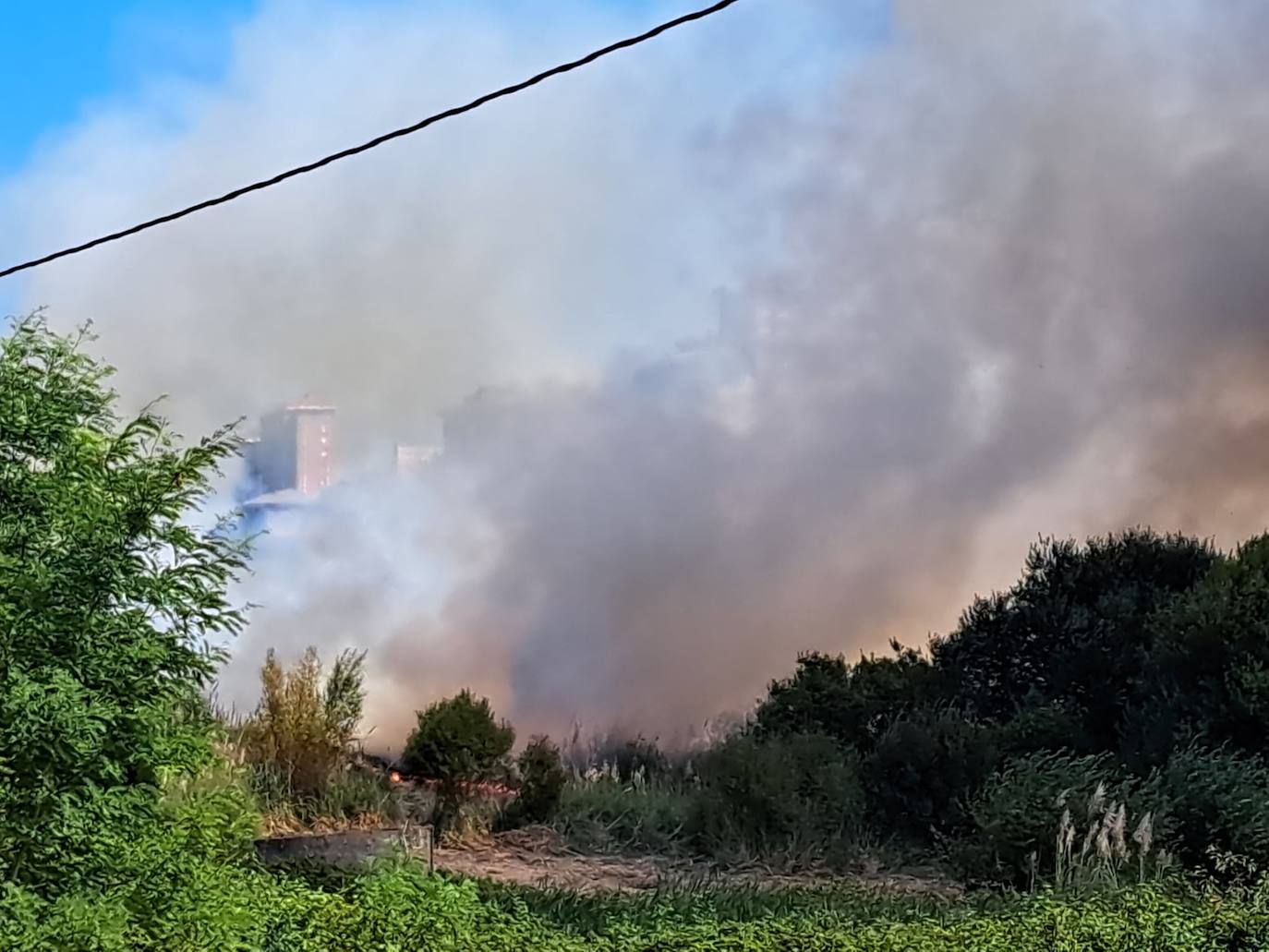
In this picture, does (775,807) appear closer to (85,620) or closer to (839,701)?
(839,701)

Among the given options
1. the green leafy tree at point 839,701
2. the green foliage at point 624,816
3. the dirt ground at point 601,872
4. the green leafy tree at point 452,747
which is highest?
the green leafy tree at point 839,701

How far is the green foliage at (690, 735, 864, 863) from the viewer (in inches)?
363

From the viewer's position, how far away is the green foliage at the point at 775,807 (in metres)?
9.23

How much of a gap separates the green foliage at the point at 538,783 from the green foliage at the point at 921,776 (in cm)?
243

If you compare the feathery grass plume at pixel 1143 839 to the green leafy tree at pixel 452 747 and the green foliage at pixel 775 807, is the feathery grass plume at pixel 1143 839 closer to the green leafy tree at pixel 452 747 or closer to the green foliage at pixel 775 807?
the green foliage at pixel 775 807

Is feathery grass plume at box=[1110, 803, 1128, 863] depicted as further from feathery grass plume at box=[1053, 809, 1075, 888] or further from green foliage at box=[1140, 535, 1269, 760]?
green foliage at box=[1140, 535, 1269, 760]

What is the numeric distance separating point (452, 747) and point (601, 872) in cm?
165

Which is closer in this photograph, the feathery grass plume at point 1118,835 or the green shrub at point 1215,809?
the feathery grass plume at point 1118,835

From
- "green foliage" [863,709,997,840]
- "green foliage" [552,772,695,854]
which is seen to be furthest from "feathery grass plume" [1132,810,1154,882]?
"green foliage" [552,772,695,854]

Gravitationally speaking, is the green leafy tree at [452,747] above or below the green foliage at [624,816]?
above

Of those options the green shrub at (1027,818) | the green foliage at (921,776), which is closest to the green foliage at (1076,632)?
the green foliage at (921,776)

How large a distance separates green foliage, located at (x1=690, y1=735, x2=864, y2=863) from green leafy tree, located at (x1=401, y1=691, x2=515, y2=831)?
1.61m

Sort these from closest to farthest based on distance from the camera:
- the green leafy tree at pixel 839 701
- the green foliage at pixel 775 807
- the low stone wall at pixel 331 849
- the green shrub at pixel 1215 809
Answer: the low stone wall at pixel 331 849
the green shrub at pixel 1215 809
the green foliage at pixel 775 807
the green leafy tree at pixel 839 701

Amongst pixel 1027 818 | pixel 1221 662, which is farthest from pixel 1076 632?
pixel 1027 818
